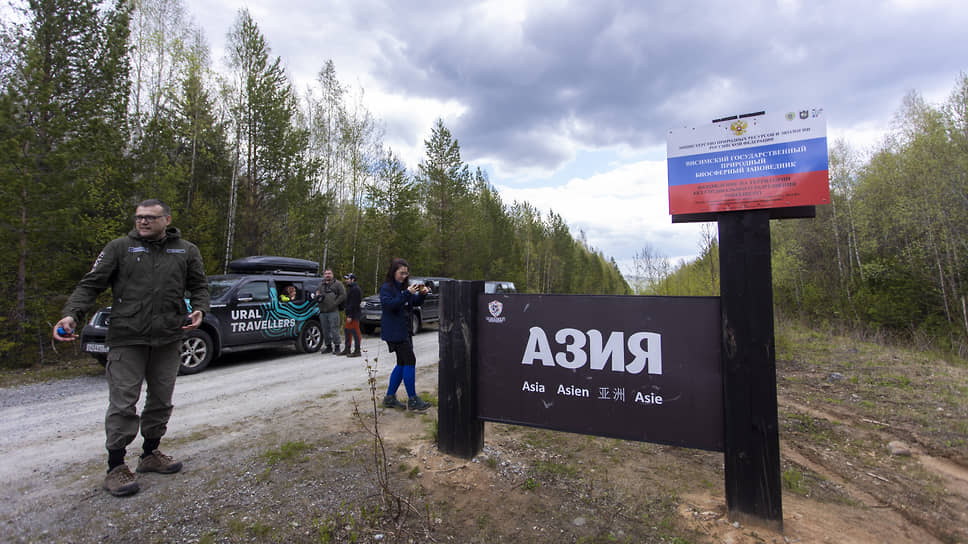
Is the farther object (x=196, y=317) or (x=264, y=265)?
(x=264, y=265)

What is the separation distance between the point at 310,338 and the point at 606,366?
30.1 ft

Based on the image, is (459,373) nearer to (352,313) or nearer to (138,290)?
(138,290)

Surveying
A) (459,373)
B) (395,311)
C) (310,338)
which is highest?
(395,311)

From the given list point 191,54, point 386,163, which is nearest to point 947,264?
point 386,163

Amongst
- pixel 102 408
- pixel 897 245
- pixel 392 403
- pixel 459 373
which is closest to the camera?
pixel 459 373

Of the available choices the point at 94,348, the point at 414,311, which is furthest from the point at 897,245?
the point at 94,348

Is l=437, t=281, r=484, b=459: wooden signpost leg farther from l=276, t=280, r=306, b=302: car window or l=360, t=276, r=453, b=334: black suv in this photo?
l=360, t=276, r=453, b=334: black suv

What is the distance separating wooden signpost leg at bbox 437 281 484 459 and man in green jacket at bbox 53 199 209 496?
1894 millimetres

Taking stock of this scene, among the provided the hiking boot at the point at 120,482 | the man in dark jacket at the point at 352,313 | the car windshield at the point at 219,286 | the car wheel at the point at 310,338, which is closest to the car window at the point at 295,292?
the car wheel at the point at 310,338

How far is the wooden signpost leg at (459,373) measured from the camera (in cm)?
348

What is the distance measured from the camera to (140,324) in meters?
3.10

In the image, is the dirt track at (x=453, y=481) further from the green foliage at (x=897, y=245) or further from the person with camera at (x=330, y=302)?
the green foliage at (x=897, y=245)

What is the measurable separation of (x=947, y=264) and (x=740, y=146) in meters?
24.0

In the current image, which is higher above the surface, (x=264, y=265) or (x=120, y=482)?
(x=264, y=265)
